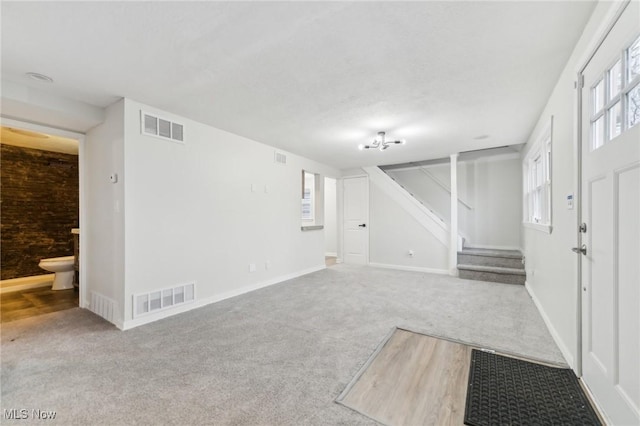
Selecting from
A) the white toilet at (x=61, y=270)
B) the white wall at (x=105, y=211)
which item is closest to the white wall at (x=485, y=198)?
the white wall at (x=105, y=211)

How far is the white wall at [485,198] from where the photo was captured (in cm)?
554

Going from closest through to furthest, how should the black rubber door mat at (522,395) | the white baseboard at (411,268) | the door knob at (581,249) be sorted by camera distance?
the black rubber door mat at (522,395) → the door knob at (581,249) → the white baseboard at (411,268)

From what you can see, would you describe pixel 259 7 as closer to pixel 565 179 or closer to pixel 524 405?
pixel 565 179

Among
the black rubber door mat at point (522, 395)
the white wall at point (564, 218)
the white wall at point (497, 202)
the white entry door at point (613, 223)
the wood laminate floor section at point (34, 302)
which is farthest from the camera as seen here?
the white wall at point (497, 202)

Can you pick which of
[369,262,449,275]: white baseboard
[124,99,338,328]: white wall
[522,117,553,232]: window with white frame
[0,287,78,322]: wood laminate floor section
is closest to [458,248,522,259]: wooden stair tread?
[369,262,449,275]: white baseboard

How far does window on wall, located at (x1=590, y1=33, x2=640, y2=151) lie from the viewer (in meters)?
1.30

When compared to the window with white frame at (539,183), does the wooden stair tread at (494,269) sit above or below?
below

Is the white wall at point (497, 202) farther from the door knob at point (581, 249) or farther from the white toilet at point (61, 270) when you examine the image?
the white toilet at point (61, 270)

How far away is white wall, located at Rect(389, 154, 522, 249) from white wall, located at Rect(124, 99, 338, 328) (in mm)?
3539

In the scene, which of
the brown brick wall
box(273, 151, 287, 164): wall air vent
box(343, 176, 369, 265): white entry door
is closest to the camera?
the brown brick wall

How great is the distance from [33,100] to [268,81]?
229 centimetres

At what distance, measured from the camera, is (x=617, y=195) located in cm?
140

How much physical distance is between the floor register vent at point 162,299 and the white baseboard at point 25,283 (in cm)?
285

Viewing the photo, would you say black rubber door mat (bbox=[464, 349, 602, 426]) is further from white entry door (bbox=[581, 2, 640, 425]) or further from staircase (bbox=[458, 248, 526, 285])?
staircase (bbox=[458, 248, 526, 285])
